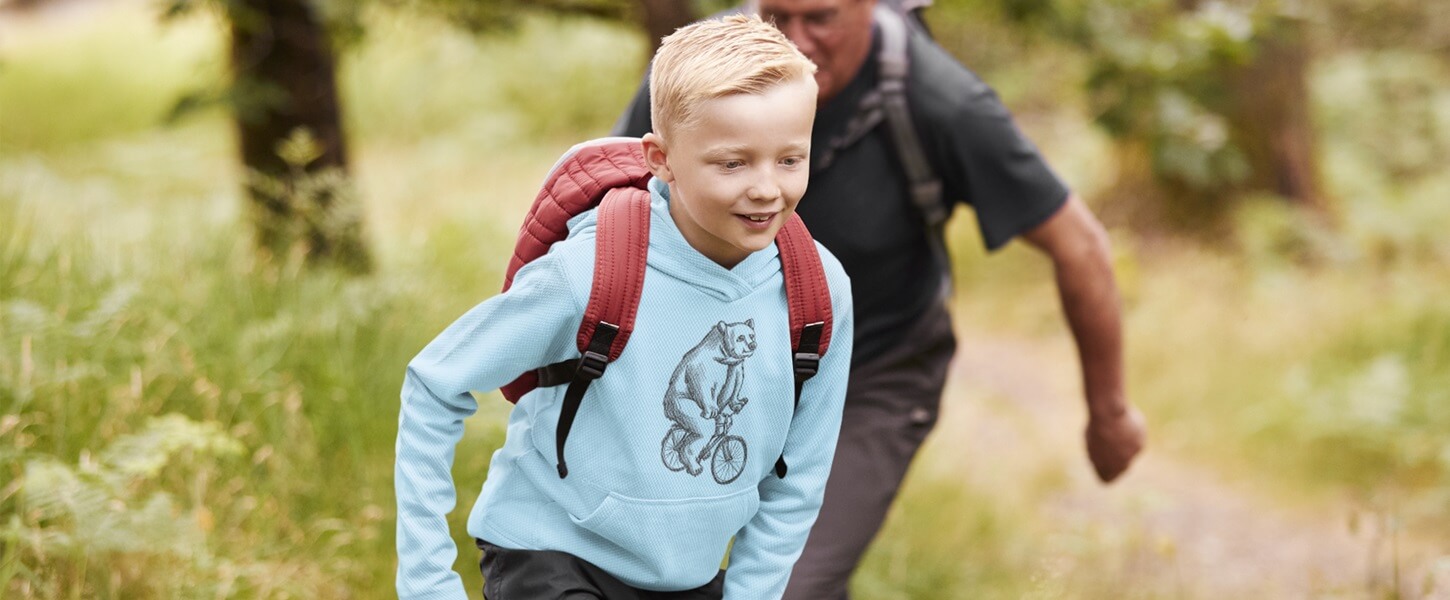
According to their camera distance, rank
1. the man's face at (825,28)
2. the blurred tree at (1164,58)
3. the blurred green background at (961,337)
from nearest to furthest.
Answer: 1. the man's face at (825,28)
2. the blurred green background at (961,337)
3. the blurred tree at (1164,58)

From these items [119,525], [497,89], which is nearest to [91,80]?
[497,89]

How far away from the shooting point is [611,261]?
81.3 inches

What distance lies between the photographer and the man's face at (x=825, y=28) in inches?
120

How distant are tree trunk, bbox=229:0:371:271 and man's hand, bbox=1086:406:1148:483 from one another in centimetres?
283

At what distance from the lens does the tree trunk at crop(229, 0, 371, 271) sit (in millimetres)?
5207

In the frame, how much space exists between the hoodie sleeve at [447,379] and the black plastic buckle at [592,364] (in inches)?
2.0

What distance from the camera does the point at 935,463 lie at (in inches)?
239

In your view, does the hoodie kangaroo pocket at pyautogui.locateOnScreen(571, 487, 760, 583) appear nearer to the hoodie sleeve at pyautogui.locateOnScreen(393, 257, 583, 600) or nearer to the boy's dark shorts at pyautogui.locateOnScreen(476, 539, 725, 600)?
the boy's dark shorts at pyautogui.locateOnScreen(476, 539, 725, 600)

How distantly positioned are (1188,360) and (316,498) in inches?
206

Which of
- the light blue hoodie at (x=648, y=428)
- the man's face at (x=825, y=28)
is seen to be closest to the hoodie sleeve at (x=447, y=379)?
the light blue hoodie at (x=648, y=428)

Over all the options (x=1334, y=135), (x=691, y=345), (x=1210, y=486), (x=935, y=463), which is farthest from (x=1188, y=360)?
(x=1334, y=135)

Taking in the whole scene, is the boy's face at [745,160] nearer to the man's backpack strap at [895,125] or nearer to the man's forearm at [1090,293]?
the man's backpack strap at [895,125]

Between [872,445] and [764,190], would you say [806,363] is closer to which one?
[764,190]

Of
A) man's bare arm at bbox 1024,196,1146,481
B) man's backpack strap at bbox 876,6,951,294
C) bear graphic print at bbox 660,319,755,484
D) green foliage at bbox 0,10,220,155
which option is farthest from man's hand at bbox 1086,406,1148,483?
green foliage at bbox 0,10,220,155
